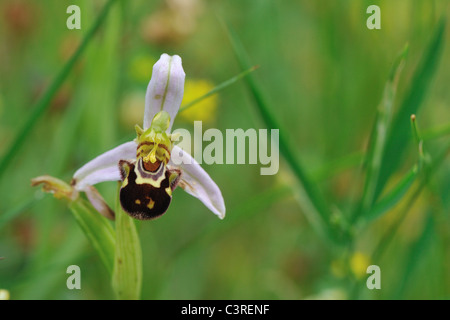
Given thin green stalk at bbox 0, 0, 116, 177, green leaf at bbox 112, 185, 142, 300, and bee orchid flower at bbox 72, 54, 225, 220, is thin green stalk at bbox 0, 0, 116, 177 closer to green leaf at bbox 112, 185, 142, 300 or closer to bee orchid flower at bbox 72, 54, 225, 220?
bee orchid flower at bbox 72, 54, 225, 220

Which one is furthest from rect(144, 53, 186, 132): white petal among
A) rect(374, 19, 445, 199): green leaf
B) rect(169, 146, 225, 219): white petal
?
rect(374, 19, 445, 199): green leaf

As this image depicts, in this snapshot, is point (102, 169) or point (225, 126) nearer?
point (102, 169)

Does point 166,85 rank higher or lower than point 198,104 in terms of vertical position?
lower

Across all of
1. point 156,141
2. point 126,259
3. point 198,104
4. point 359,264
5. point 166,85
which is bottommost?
point 126,259

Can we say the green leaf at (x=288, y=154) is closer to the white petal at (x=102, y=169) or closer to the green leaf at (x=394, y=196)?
the green leaf at (x=394, y=196)

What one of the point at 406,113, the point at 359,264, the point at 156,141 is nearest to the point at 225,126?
the point at 359,264

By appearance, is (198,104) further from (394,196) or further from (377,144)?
(394,196)

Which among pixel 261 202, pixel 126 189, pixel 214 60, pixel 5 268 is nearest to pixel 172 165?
pixel 126 189
